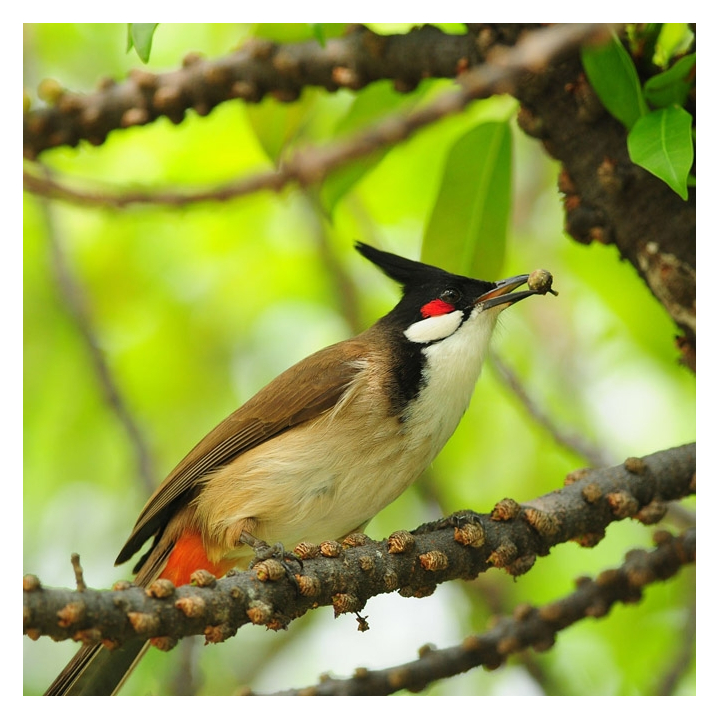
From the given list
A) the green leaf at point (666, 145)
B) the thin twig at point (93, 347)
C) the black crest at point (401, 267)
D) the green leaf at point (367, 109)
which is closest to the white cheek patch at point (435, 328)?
the black crest at point (401, 267)

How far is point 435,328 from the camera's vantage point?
216 centimetres

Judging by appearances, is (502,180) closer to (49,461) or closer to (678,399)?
(678,399)

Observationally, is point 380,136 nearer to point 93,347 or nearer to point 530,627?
point 93,347

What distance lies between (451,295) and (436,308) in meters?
0.05

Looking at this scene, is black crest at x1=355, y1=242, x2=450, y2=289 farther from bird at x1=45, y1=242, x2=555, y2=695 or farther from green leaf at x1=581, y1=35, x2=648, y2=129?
green leaf at x1=581, y1=35, x2=648, y2=129

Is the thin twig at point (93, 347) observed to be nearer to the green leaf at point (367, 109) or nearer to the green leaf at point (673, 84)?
the green leaf at point (367, 109)

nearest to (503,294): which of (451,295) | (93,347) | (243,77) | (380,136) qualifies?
(451,295)

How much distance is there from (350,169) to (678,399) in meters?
1.08

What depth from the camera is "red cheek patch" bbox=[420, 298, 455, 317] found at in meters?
2.16

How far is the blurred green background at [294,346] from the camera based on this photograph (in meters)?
2.13

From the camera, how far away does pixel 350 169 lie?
2.22 meters

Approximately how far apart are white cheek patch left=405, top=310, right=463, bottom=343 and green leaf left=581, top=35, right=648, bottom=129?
0.62 m

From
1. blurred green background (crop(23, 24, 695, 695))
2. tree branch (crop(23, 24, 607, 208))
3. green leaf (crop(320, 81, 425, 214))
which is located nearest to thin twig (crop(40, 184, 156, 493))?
blurred green background (crop(23, 24, 695, 695))

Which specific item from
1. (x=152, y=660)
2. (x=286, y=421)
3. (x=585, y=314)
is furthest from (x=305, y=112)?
(x=152, y=660)
